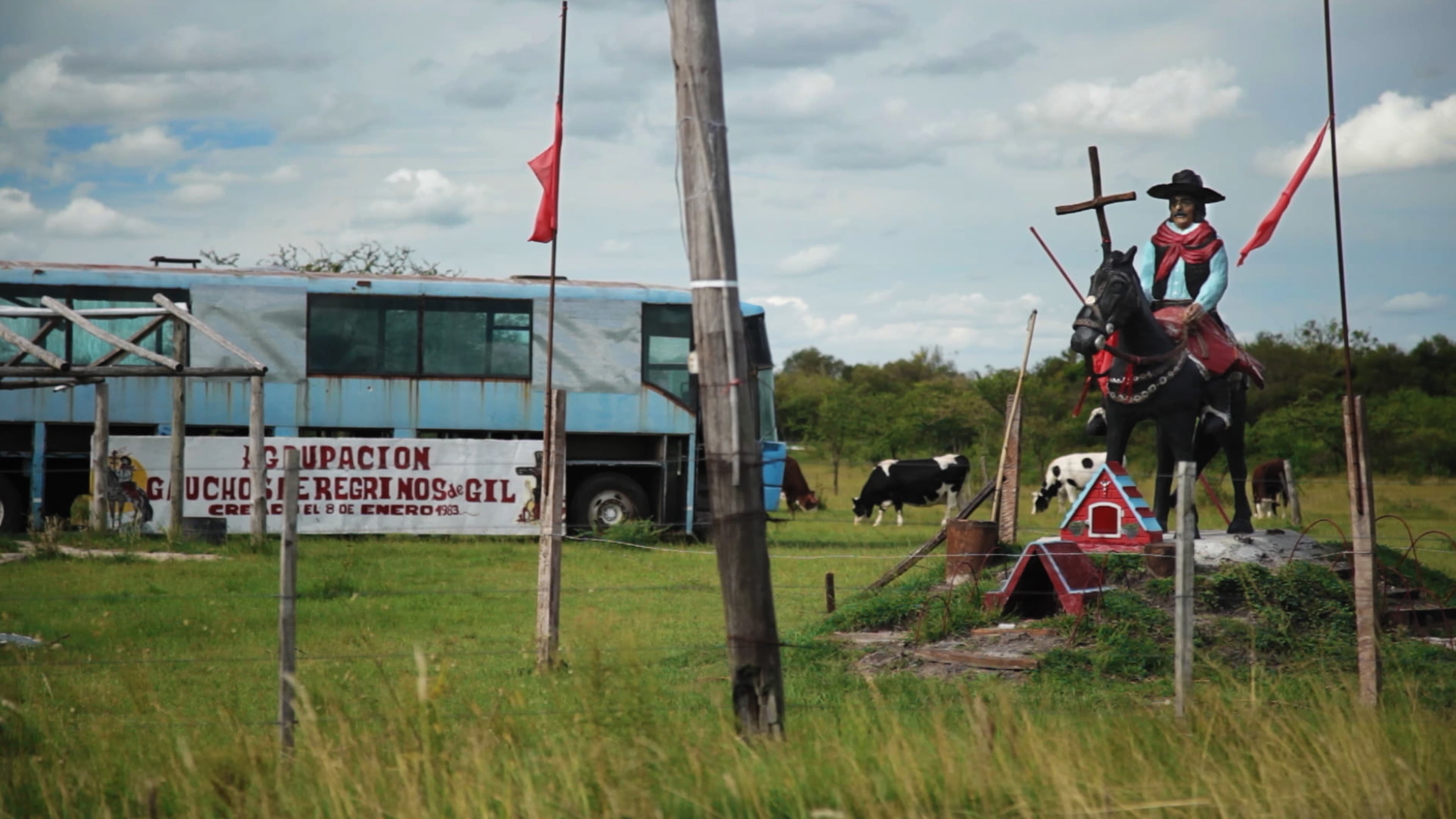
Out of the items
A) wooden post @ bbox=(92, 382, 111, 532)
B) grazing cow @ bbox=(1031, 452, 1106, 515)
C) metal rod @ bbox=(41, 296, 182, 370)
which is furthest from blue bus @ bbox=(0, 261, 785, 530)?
grazing cow @ bbox=(1031, 452, 1106, 515)

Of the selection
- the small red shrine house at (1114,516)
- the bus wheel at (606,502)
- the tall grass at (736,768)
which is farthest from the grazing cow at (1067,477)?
the tall grass at (736,768)

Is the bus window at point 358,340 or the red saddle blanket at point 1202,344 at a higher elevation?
the bus window at point 358,340

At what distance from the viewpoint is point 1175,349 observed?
31.7 feet

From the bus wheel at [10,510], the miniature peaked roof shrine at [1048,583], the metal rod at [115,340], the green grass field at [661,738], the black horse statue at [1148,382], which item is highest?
the metal rod at [115,340]

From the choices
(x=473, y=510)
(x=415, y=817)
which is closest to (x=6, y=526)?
(x=473, y=510)

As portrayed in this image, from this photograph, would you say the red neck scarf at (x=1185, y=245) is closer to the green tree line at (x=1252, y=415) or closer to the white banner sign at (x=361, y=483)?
the white banner sign at (x=361, y=483)

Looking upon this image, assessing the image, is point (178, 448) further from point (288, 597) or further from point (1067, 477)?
point (1067, 477)

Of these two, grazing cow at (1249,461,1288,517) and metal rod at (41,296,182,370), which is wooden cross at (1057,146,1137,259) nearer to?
metal rod at (41,296,182,370)

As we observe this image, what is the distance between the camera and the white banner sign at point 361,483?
55.1 feet

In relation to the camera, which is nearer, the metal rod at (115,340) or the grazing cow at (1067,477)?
the metal rod at (115,340)

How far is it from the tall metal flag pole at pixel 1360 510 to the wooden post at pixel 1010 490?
4.61m

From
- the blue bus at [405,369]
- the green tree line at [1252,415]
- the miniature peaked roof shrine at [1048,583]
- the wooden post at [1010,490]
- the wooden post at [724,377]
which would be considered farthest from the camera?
the green tree line at [1252,415]

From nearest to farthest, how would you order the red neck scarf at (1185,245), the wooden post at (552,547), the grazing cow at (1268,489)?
the wooden post at (552,547) → the red neck scarf at (1185,245) → the grazing cow at (1268,489)

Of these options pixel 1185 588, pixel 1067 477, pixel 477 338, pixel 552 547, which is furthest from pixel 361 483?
pixel 1185 588
